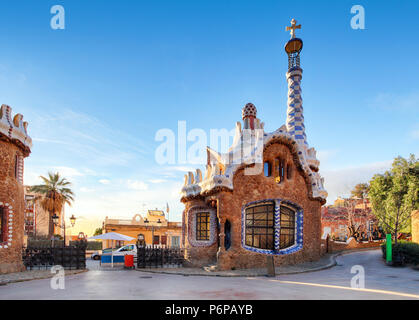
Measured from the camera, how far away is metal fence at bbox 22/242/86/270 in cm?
1694

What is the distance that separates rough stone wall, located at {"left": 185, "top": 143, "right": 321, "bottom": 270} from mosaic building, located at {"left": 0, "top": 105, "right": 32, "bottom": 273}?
28.8 ft

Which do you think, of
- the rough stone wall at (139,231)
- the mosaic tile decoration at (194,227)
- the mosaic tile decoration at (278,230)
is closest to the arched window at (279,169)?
the mosaic tile decoration at (278,230)

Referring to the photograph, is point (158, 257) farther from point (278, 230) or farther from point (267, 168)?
point (267, 168)

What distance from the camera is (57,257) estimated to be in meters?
16.9

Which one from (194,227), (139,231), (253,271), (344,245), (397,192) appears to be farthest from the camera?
(139,231)

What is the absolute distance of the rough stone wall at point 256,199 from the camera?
15.6 metres

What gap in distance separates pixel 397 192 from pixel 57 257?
21.2 m

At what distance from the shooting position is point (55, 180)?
3231 centimetres

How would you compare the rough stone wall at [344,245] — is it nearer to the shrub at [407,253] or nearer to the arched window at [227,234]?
the shrub at [407,253]

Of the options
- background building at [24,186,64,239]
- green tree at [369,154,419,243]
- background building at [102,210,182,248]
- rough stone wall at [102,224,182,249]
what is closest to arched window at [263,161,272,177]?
green tree at [369,154,419,243]

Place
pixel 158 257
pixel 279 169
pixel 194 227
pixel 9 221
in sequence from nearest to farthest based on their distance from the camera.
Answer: pixel 9 221
pixel 158 257
pixel 279 169
pixel 194 227

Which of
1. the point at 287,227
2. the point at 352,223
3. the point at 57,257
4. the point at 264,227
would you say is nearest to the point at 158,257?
the point at 57,257

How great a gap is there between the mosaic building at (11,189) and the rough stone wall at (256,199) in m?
8.77
